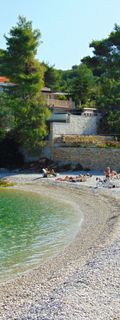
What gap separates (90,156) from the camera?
1738 inches

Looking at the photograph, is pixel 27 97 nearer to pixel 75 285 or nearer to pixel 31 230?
pixel 31 230

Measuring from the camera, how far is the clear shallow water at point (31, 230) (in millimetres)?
17944

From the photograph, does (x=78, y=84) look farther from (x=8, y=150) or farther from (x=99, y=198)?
(x=99, y=198)

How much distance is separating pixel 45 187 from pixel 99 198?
6689mm

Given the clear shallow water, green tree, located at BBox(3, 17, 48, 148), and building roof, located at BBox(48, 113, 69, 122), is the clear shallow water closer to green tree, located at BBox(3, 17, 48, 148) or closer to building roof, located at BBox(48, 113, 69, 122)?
green tree, located at BBox(3, 17, 48, 148)

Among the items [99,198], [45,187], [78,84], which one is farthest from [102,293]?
[78,84]

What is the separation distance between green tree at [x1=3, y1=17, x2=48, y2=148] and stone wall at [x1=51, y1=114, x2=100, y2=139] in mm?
1088

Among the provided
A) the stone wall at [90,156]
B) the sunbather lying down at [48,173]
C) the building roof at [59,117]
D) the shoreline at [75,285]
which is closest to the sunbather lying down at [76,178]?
the sunbather lying down at [48,173]

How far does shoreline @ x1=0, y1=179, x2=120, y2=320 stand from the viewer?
11539mm

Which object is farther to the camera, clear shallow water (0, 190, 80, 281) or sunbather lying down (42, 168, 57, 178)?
sunbather lying down (42, 168, 57, 178)

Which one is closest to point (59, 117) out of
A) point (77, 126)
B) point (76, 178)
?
point (77, 126)

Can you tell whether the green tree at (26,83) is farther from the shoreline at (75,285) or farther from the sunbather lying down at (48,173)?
the shoreline at (75,285)

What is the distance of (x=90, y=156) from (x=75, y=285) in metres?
31.1

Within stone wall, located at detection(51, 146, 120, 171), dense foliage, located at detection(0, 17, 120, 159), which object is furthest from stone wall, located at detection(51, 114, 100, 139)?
stone wall, located at detection(51, 146, 120, 171)
